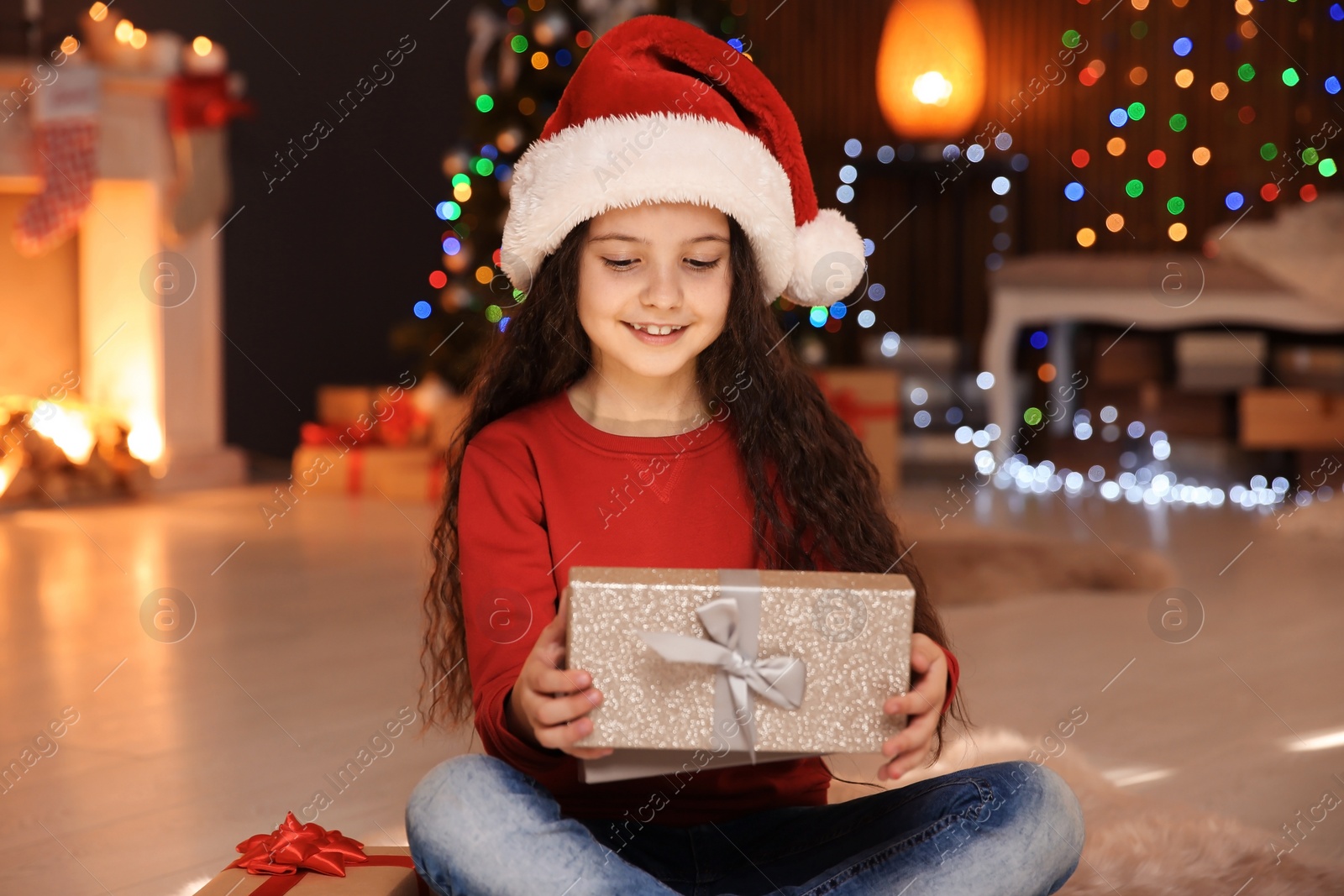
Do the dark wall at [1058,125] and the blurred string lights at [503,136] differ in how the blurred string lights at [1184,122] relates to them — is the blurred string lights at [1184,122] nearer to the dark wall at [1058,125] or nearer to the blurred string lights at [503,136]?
the dark wall at [1058,125]

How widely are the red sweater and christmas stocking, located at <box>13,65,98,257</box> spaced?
10.2 feet

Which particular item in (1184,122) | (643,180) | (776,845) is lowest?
(776,845)

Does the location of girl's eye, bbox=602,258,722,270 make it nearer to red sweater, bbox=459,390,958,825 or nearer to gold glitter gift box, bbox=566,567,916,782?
red sweater, bbox=459,390,958,825

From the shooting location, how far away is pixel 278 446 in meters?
4.67

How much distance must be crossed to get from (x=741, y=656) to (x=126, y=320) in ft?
12.2

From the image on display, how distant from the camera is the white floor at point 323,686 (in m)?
1.52

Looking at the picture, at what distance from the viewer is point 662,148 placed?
1123 millimetres

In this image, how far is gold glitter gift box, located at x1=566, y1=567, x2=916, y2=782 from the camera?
0.88 m

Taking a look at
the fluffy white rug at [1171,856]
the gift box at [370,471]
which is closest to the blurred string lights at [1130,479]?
the gift box at [370,471]

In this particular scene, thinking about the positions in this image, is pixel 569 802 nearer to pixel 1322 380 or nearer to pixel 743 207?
pixel 743 207

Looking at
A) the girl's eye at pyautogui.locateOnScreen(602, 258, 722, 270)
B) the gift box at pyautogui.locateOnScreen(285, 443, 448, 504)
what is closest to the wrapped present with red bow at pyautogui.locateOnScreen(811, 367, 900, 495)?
the gift box at pyautogui.locateOnScreen(285, 443, 448, 504)

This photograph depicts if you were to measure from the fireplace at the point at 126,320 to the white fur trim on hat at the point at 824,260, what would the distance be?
3.16 meters

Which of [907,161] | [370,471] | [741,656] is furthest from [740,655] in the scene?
[907,161]

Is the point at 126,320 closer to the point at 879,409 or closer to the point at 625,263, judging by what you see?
the point at 879,409
